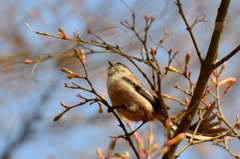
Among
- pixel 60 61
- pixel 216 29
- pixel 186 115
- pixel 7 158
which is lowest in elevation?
pixel 7 158

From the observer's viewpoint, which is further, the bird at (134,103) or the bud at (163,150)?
the bird at (134,103)

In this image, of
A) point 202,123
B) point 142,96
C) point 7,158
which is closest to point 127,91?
point 142,96

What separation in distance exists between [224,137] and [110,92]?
4.32 feet

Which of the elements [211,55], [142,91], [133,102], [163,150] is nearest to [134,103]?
[133,102]

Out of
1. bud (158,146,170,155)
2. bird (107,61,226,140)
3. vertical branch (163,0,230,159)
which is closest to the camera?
bud (158,146,170,155)

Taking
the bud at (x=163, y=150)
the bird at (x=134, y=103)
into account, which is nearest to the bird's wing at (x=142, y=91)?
the bird at (x=134, y=103)

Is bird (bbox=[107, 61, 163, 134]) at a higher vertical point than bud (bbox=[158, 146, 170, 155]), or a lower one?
higher

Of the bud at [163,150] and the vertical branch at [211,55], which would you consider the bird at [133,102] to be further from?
the bud at [163,150]

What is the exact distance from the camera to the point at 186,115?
2.19 metres

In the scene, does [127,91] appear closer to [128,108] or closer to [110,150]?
[128,108]

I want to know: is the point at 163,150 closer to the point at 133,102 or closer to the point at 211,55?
the point at 211,55

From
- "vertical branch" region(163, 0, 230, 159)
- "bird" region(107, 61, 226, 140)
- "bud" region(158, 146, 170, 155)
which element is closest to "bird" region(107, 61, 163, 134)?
"bird" region(107, 61, 226, 140)

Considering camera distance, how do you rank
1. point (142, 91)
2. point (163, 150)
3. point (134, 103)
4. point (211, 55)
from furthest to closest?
point (142, 91)
point (134, 103)
point (211, 55)
point (163, 150)

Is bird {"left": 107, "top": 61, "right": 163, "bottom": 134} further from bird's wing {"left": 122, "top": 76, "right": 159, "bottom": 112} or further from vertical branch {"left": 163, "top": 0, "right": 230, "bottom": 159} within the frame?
vertical branch {"left": 163, "top": 0, "right": 230, "bottom": 159}
